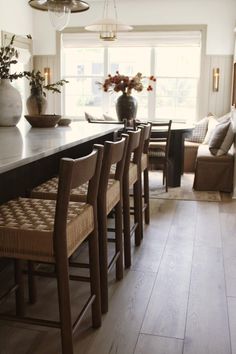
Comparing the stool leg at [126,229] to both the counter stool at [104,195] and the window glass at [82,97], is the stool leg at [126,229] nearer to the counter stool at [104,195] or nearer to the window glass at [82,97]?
the counter stool at [104,195]

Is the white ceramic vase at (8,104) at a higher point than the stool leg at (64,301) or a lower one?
higher

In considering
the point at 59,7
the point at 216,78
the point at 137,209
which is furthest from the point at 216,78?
the point at 137,209

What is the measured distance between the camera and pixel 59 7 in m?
3.24

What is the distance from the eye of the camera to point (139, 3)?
7.43m

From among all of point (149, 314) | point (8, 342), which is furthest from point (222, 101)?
point (8, 342)

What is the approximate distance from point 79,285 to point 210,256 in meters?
1.08

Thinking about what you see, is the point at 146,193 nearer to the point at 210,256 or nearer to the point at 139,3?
the point at 210,256

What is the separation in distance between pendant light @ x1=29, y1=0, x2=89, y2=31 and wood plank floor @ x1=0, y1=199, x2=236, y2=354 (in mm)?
1975

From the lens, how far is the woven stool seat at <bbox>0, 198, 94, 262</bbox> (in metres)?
1.59

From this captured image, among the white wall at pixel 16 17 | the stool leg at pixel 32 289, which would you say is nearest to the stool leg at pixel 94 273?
the stool leg at pixel 32 289

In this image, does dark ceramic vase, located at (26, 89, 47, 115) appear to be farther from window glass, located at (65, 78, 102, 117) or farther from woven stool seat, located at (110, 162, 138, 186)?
window glass, located at (65, 78, 102, 117)

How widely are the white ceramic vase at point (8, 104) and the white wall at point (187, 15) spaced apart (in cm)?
525

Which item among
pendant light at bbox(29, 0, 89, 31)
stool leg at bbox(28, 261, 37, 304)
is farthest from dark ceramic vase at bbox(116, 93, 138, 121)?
stool leg at bbox(28, 261, 37, 304)

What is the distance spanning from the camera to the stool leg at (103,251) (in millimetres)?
2176
